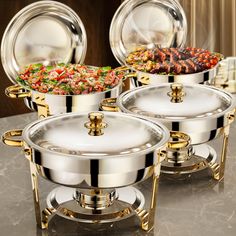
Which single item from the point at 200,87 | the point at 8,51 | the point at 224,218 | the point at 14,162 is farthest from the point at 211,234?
the point at 8,51

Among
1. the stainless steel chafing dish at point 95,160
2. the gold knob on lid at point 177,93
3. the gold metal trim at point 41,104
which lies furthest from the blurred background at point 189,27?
the stainless steel chafing dish at point 95,160

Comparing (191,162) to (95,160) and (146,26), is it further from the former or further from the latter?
(146,26)

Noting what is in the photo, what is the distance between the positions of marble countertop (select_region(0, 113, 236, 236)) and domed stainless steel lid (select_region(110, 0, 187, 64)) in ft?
3.71

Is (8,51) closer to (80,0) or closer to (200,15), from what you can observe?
(80,0)

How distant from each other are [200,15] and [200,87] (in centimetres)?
264

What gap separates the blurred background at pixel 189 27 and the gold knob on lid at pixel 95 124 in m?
2.61

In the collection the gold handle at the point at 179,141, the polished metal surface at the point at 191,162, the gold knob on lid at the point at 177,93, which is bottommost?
the polished metal surface at the point at 191,162

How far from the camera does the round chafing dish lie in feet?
9.56

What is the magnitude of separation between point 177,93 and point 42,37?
1.08 m

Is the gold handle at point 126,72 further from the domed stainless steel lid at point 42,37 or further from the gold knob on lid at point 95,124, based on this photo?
the gold knob on lid at point 95,124

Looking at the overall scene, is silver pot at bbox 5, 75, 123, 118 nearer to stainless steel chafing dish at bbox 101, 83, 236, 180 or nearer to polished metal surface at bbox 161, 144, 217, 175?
stainless steel chafing dish at bbox 101, 83, 236, 180

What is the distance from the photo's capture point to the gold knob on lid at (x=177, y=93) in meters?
1.74

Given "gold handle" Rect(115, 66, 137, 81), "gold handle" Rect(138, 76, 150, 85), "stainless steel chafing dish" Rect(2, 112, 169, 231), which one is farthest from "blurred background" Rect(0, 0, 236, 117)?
"stainless steel chafing dish" Rect(2, 112, 169, 231)

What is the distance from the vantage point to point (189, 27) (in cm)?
455
